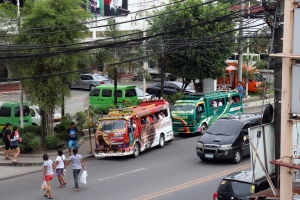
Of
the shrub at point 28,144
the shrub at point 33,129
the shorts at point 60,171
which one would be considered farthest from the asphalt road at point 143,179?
the shrub at point 33,129

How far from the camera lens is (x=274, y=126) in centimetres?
1317

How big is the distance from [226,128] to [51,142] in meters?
7.59

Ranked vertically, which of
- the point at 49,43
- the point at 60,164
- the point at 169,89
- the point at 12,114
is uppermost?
the point at 49,43

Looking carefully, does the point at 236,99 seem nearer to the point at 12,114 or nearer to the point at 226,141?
the point at 226,141

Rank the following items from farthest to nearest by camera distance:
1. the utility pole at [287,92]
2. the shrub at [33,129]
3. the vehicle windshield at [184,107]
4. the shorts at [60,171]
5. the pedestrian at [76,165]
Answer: the vehicle windshield at [184,107] → the shrub at [33,129] → the shorts at [60,171] → the pedestrian at [76,165] → the utility pole at [287,92]

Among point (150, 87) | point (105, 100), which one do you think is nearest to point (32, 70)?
point (105, 100)

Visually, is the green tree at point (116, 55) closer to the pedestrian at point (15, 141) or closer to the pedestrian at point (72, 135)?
the pedestrian at point (72, 135)

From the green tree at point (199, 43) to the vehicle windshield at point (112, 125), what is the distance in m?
11.3

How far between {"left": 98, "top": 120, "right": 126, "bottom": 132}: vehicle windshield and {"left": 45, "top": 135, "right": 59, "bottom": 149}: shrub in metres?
2.48

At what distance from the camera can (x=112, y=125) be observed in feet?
80.1

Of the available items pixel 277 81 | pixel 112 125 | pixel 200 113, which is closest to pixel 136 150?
pixel 112 125

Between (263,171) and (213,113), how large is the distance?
1850 centimetres

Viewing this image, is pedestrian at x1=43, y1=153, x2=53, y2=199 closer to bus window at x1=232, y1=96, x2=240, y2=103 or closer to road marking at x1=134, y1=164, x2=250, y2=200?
road marking at x1=134, y1=164, x2=250, y2=200

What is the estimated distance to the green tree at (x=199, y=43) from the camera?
116 ft
